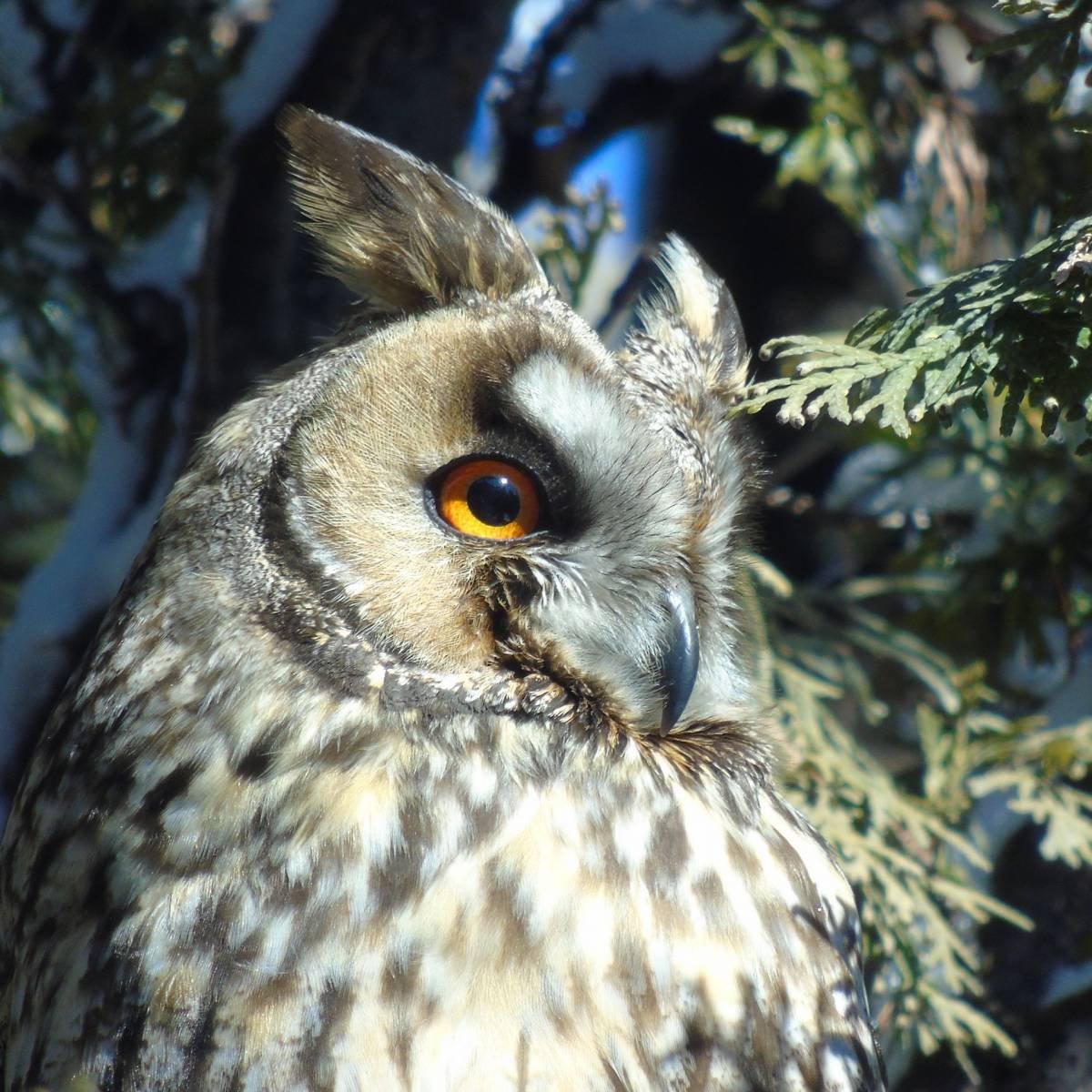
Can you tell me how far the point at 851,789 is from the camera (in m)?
2.27

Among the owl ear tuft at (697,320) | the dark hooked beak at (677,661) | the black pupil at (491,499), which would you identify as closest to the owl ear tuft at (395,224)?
the owl ear tuft at (697,320)

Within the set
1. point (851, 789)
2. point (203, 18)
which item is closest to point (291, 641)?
point (851, 789)

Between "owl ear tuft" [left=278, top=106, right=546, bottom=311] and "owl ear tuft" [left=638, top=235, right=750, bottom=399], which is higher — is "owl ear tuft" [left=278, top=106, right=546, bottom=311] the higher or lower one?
the lower one

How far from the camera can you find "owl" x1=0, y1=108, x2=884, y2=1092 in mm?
1301

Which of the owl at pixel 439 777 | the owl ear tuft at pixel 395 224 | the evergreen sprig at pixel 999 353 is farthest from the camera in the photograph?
the owl ear tuft at pixel 395 224

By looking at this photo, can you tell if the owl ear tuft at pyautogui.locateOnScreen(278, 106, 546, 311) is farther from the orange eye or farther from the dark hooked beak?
the dark hooked beak

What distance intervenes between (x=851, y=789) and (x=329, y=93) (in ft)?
6.18

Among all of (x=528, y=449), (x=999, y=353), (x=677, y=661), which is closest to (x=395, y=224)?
(x=528, y=449)

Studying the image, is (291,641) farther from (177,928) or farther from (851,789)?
(851,789)

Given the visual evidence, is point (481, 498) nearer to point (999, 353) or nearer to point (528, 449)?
point (528, 449)

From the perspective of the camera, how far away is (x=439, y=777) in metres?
1.38

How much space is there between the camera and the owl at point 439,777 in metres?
1.30

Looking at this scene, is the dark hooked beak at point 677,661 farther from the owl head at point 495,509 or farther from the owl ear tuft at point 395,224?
the owl ear tuft at point 395,224

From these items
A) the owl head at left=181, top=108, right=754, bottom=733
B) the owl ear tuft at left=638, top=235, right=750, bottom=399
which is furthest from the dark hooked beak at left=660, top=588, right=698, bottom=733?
the owl ear tuft at left=638, top=235, right=750, bottom=399
